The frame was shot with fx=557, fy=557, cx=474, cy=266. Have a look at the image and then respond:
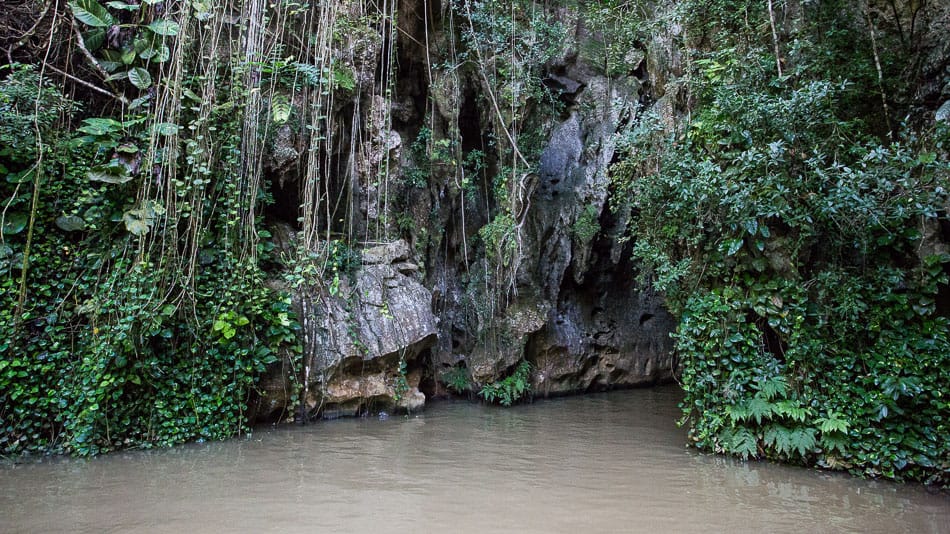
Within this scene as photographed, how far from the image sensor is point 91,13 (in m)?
5.76

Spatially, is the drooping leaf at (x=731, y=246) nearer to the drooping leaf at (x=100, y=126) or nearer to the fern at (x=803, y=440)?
the fern at (x=803, y=440)

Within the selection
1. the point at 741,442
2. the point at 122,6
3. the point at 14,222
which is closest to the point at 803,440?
the point at 741,442

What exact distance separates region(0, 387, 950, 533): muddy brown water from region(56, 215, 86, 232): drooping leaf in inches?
85.2

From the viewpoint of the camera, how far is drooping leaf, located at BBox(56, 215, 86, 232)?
5406 mm

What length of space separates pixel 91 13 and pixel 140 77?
828mm

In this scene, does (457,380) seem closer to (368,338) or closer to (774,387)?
(368,338)

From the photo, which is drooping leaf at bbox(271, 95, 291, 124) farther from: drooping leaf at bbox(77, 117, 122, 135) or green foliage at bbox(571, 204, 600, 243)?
green foliage at bbox(571, 204, 600, 243)

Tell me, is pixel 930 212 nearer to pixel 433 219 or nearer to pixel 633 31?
pixel 633 31

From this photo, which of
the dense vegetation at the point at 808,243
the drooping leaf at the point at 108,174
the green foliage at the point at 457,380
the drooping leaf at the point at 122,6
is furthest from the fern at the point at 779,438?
the drooping leaf at the point at 122,6

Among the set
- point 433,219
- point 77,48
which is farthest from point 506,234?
point 77,48

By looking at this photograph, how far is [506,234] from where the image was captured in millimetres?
8203

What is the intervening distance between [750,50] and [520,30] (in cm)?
415

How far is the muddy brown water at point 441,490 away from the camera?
3.47m

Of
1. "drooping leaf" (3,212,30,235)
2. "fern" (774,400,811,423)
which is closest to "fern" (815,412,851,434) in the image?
"fern" (774,400,811,423)
